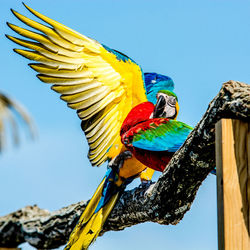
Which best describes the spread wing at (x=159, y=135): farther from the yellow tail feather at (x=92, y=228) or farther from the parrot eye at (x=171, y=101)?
the yellow tail feather at (x=92, y=228)

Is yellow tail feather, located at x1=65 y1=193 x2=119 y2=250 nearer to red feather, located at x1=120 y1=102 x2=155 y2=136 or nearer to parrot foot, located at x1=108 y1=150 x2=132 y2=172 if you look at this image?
parrot foot, located at x1=108 y1=150 x2=132 y2=172

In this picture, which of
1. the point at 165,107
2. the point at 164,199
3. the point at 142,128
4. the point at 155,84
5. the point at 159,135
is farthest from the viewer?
the point at 155,84

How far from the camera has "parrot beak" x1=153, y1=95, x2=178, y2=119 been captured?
10.7ft

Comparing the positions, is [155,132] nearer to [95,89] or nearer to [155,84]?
[95,89]

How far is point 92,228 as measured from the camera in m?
3.19

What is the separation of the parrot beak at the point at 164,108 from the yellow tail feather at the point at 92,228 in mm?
608

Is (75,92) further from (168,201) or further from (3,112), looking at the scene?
(168,201)

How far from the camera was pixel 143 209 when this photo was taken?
113 inches

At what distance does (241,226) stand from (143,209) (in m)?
1.21

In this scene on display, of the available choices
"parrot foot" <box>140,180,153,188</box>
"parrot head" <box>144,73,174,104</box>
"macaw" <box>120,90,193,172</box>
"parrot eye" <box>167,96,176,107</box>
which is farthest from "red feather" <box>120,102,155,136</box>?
"parrot foot" <box>140,180,153,188</box>

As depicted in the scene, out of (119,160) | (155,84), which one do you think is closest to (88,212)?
(119,160)

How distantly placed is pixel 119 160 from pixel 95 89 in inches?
21.4

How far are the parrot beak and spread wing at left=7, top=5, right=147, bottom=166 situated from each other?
36 centimetres

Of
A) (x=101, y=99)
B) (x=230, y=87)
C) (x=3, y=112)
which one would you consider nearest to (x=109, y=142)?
(x=101, y=99)
